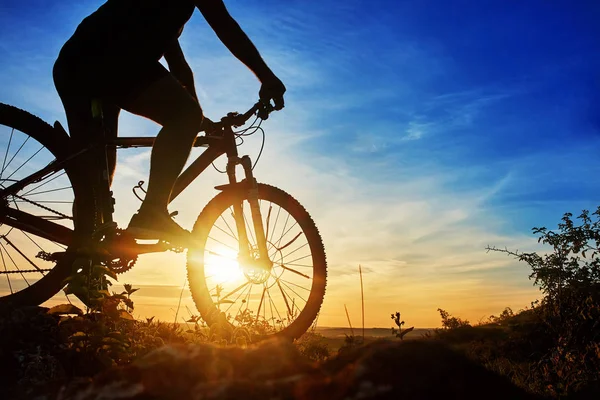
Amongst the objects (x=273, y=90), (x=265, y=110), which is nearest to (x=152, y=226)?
(x=265, y=110)

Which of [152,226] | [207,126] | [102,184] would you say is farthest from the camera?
[207,126]

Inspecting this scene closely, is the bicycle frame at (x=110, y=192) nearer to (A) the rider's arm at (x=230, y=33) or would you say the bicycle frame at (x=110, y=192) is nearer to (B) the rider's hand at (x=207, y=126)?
(B) the rider's hand at (x=207, y=126)

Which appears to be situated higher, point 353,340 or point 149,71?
point 149,71

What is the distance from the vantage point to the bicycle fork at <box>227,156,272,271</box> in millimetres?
5180

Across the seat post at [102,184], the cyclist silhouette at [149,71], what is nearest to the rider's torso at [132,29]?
the cyclist silhouette at [149,71]

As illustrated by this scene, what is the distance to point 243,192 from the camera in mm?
5422

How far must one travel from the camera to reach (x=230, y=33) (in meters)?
4.71

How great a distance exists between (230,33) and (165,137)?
3.69ft

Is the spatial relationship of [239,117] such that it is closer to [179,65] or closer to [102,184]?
[179,65]

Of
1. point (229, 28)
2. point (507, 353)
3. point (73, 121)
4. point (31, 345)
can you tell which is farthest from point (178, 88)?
point (507, 353)

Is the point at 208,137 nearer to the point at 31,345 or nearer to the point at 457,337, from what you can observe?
the point at 31,345

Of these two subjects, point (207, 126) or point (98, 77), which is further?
point (207, 126)

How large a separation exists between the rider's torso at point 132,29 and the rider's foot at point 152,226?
4.54 ft

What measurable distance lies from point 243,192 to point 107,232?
141cm
